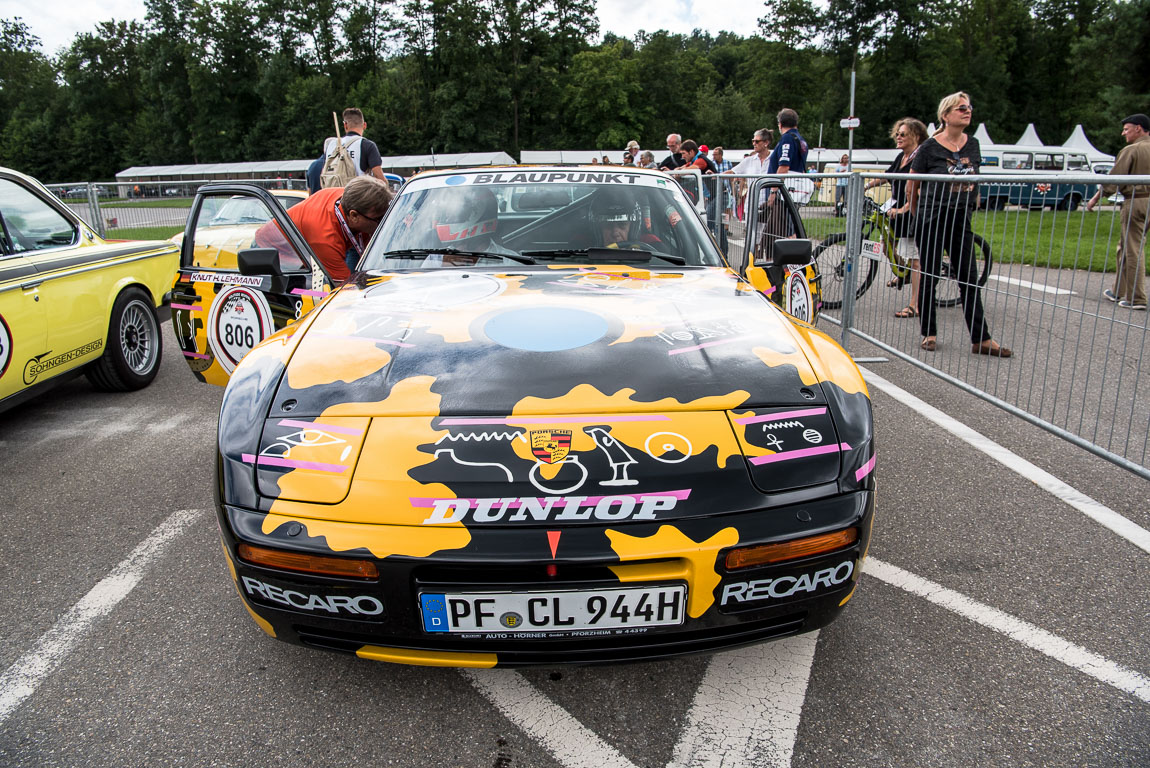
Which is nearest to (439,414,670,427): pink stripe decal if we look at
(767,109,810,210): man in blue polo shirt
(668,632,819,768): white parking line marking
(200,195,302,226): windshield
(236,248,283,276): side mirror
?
(668,632,819,768): white parking line marking

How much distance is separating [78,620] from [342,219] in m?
2.49

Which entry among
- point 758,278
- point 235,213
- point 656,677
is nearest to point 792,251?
point 758,278

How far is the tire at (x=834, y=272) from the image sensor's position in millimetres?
5844

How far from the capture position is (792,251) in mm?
3064

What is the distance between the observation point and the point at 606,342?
2223 millimetres

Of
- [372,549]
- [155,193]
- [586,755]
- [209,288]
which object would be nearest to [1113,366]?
[586,755]

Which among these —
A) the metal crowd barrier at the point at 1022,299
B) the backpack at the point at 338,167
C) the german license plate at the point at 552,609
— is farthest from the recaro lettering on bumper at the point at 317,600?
the backpack at the point at 338,167

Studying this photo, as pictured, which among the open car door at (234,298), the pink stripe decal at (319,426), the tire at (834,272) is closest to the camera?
the pink stripe decal at (319,426)

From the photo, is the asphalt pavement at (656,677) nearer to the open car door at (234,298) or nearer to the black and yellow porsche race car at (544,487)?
the black and yellow porsche race car at (544,487)

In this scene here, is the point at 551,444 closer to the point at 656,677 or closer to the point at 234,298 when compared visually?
the point at 656,677

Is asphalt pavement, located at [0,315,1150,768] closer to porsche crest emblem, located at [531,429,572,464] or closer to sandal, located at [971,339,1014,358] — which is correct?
porsche crest emblem, located at [531,429,572,464]

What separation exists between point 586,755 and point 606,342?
1115mm

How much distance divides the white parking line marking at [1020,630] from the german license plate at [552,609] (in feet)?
4.07

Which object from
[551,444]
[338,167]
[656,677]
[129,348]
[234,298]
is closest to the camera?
[551,444]
